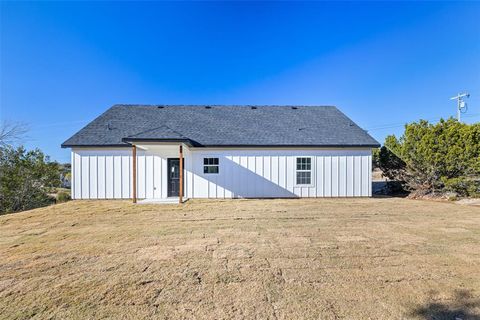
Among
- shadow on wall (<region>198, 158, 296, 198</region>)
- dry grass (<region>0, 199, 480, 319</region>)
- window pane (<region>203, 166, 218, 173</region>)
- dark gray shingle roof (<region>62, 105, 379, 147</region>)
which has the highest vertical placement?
dark gray shingle roof (<region>62, 105, 379, 147</region>)

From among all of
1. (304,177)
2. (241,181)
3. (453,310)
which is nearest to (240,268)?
(453,310)

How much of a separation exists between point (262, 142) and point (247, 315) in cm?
949

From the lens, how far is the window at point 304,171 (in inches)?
460

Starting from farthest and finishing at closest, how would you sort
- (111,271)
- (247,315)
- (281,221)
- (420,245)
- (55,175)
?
(55,175)
(281,221)
(420,245)
(111,271)
(247,315)

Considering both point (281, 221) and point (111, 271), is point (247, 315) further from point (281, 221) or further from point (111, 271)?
point (281, 221)

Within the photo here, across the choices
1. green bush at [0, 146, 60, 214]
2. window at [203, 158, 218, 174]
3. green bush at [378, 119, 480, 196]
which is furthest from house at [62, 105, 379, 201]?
green bush at [0, 146, 60, 214]

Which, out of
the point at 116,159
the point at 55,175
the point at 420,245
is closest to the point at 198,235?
the point at 420,245

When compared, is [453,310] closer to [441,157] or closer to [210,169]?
[210,169]

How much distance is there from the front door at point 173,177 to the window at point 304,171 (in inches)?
242

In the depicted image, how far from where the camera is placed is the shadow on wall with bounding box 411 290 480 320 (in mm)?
2449

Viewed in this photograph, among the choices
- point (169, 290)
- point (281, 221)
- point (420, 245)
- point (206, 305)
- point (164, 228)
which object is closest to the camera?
point (206, 305)

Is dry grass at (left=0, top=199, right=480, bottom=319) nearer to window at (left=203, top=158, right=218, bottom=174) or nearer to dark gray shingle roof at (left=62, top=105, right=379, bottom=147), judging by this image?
window at (left=203, top=158, right=218, bottom=174)

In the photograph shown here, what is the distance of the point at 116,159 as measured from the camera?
439 inches

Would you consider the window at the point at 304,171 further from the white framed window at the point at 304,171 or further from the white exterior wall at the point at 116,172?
the white exterior wall at the point at 116,172
